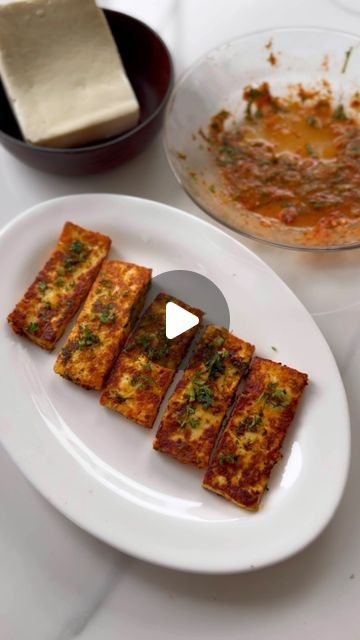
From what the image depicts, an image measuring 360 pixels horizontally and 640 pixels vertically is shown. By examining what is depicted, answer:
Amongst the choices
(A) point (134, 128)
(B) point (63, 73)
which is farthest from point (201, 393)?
(B) point (63, 73)

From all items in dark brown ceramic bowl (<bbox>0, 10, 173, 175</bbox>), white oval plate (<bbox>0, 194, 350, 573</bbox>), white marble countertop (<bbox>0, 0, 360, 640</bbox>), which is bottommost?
white marble countertop (<bbox>0, 0, 360, 640</bbox>)

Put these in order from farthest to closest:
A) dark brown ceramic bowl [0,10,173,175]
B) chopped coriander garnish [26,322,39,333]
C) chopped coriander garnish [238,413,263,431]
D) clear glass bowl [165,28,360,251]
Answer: clear glass bowl [165,28,360,251]
dark brown ceramic bowl [0,10,173,175]
chopped coriander garnish [26,322,39,333]
chopped coriander garnish [238,413,263,431]

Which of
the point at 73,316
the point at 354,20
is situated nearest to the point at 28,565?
the point at 73,316

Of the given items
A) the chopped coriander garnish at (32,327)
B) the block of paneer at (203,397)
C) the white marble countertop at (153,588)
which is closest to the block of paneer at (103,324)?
the chopped coriander garnish at (32,327)

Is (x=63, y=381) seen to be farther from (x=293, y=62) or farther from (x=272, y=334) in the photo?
(x=293, y=62)

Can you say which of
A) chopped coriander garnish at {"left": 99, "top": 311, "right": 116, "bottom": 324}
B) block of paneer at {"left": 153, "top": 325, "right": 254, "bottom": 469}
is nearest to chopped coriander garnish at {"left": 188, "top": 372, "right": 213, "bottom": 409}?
block of paneer at {"left": 153, "top": 325, "right": 254, "bottom": 469}
